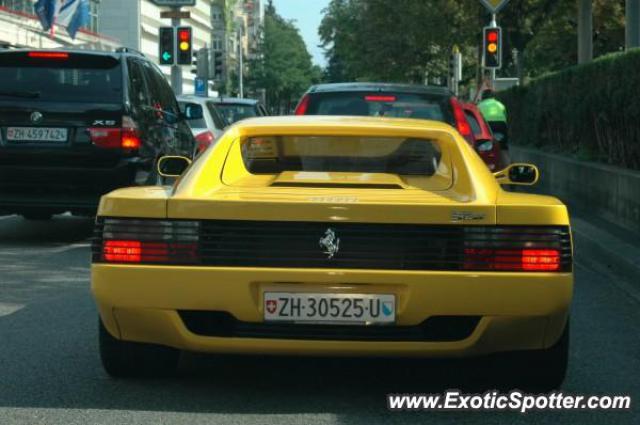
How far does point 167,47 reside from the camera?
95.0 ft

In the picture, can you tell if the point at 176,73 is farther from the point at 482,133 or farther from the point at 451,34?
the point at 451,34

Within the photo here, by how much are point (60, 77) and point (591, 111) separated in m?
7.49

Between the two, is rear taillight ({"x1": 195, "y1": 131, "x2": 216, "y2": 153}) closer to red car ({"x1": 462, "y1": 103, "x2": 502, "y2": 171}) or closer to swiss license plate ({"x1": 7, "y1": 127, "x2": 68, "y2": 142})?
red car ({"x1": 462, "y1": 103, "x2": 502, "y2": 171})

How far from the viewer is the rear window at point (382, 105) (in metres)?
11.9

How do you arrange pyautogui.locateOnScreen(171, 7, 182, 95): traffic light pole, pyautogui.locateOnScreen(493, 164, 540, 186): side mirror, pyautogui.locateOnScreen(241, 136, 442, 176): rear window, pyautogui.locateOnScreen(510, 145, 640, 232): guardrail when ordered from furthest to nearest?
pyautogui.locateOnScreen(171, 7, 182, 95): traffic light pole
pyautogui.locateOnScreen(510, 145, 640, 232): guardrail
pyautogui.locateOnScreen(493, 164, 540, 186): side mirror
pyautogui.locateOnScreen(241, 136, 442, 176): rear window

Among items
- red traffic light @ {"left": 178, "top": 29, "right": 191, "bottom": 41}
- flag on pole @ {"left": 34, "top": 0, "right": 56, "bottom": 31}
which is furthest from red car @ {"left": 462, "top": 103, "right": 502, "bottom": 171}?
flag on pole @ {"left": 34, "top": 0, "right": 56, "bottom": 31}

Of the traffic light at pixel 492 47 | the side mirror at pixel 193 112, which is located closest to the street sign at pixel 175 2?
the traffic light at pixel 492 47

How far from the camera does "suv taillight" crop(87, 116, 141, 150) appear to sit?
1259 centimetres

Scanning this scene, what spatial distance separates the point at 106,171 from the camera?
12.6m

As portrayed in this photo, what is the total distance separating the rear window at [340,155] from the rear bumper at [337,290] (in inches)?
55.2

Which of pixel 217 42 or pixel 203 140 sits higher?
pixel 217 42

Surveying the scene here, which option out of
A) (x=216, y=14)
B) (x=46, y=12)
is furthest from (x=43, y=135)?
(x=216, y=14)

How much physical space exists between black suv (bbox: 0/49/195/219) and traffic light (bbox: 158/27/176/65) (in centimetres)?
1587

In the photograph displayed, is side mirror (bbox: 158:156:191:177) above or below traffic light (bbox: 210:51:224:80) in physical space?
below
